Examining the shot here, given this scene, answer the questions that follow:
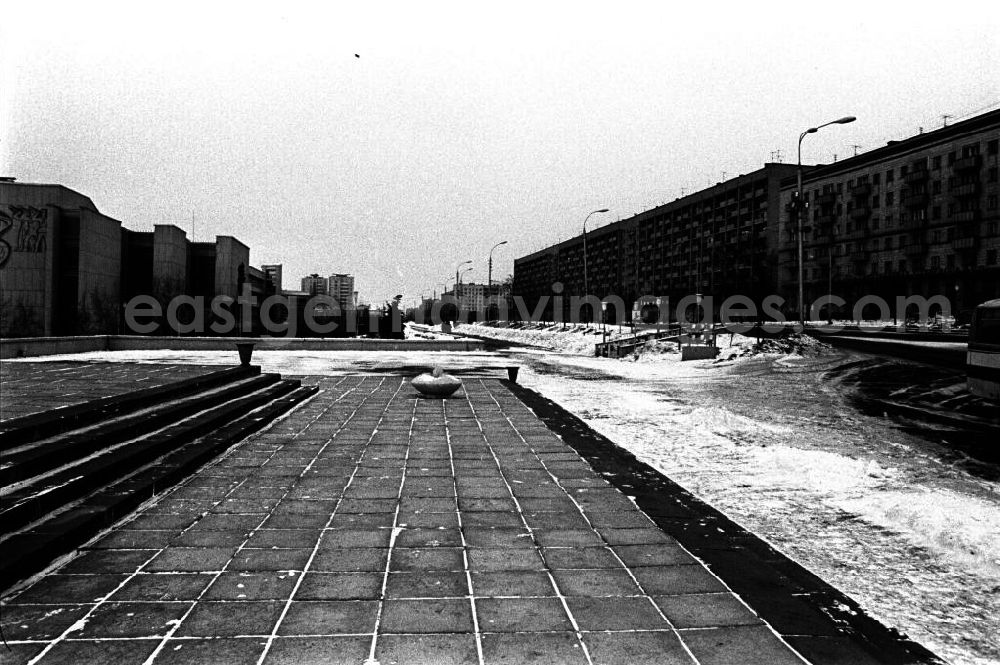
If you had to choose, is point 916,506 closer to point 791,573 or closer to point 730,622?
point 791,573

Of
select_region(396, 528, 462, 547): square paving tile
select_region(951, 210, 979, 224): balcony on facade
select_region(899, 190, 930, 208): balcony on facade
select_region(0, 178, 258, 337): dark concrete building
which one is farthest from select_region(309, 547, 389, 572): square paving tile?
select_region(899, 190, 930, 208): balcony on facade

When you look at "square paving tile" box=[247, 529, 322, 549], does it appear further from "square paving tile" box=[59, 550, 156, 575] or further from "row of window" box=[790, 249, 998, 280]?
"row of window" box=[790, 249, 998, 280]

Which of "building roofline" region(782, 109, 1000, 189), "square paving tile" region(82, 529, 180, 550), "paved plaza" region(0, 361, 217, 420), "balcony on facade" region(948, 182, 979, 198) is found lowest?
"square paving tile" region(82, 529, 180, 550)

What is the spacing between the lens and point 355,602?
3.15 meters

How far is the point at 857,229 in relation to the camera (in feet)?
213

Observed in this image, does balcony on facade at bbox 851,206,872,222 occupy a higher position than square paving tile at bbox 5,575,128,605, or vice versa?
balcony on facade at bbox 851,206,872,222

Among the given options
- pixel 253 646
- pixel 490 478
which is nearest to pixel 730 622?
pixel 253 646

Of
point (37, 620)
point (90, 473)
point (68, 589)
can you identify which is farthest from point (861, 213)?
point (37, 620)

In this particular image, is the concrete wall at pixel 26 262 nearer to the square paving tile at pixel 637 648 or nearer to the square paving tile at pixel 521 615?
the square paving tile at pixel 521 615

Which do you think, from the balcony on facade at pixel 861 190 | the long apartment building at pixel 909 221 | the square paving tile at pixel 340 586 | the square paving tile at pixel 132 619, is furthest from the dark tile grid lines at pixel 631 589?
the balcony on facade at pixel 861 190

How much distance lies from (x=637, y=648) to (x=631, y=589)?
64 cm

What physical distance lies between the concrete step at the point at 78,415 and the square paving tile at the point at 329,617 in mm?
3546

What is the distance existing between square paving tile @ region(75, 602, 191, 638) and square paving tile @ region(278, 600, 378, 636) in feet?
1.86

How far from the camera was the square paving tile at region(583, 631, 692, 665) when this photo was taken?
2.61 metres
